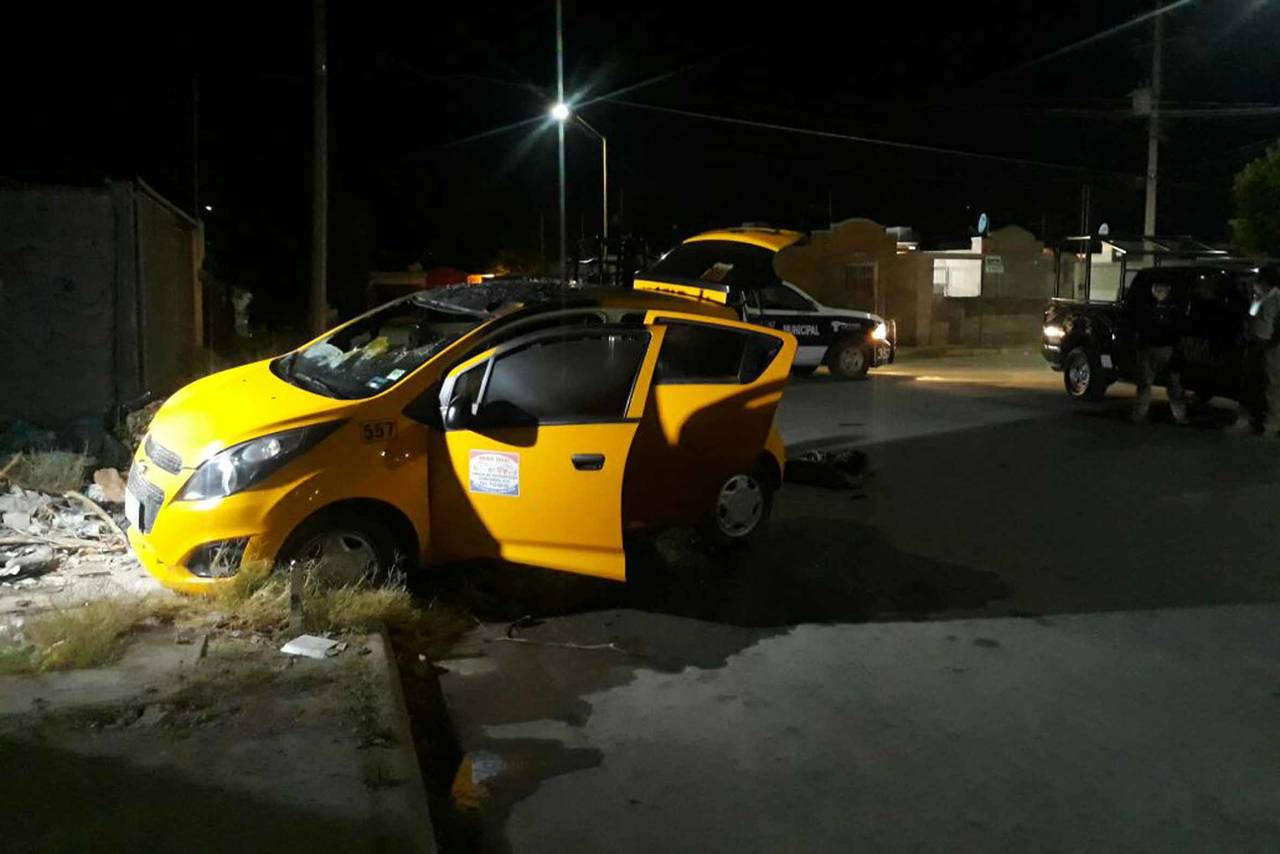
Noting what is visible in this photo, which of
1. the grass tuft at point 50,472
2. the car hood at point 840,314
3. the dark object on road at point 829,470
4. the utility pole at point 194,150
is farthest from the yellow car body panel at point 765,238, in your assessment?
the utility pole at point 194,150

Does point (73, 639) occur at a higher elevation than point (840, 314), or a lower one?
lower

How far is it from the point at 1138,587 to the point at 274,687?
205 inches

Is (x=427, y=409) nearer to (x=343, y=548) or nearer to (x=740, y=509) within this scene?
(x=343, y=548)

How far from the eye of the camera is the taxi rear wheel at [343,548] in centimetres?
619

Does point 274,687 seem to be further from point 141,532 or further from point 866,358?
point 866,358

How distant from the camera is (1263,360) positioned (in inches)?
512

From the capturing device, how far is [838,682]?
5.92m

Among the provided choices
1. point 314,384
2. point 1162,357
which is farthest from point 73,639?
point 1162,357

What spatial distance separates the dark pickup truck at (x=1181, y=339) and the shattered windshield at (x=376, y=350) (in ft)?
31.4

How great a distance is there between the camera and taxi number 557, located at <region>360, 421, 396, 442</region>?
248 inches

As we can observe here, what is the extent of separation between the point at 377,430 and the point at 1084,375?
1240 centimetres

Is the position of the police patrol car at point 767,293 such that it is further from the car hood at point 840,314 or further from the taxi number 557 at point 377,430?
the taxi number 557 at point 377,430

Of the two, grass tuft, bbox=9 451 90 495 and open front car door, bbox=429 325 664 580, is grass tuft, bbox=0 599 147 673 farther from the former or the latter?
grass tuft, bbox=9 451 90 495

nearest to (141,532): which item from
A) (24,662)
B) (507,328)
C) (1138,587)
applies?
(24,662)
